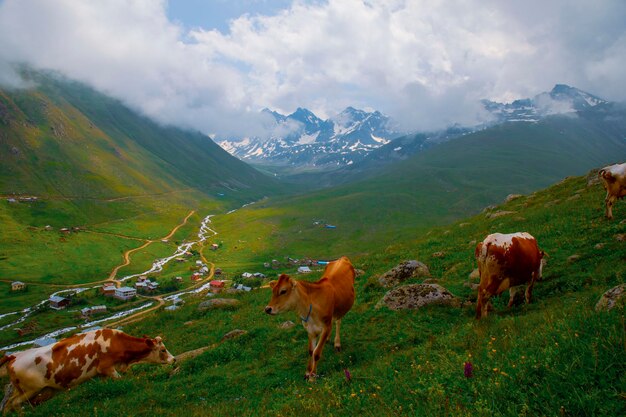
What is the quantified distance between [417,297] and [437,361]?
820 centimetres

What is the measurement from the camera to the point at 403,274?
23078mm

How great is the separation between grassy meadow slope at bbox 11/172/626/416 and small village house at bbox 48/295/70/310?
341 ft

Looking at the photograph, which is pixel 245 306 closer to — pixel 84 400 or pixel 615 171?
pixel 84 400

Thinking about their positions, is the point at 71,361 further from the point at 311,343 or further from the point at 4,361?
the point at 311,343

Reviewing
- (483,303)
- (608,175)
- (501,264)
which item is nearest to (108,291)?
(483,303)

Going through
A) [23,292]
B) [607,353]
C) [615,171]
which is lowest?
[23,292]

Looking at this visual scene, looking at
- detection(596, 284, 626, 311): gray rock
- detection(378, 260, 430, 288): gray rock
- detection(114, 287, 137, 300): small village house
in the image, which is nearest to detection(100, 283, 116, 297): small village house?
detection(114, 287, 137, 300): small village house

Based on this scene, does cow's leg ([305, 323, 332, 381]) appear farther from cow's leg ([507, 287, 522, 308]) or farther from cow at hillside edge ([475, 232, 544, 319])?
cow's leg ([507, 287, 522, 308])

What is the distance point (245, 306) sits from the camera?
30047 millimetres

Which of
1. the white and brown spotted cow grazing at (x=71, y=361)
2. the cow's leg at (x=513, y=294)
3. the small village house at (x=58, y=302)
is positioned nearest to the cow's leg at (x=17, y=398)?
the white and brown spotted cow grazing at (x=71, y=361)

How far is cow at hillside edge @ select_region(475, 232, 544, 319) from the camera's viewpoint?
43.4 ft

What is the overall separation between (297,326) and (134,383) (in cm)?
811

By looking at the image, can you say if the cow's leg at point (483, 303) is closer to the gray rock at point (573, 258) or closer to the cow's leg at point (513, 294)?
the cow's leg at point (513, 294)

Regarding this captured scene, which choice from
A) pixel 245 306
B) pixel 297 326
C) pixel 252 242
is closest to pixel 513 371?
pixel 297 326
